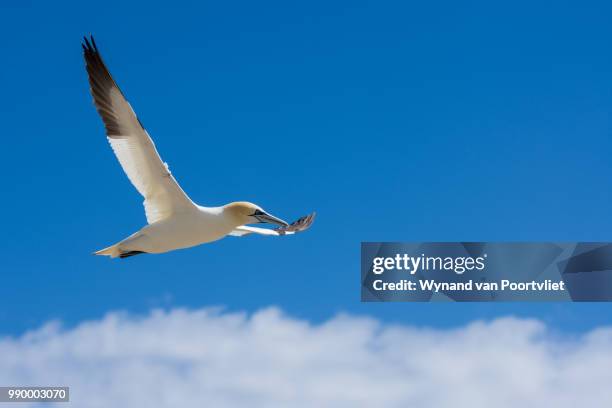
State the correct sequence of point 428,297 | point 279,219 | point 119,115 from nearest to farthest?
1. point 119,115
2. point 279,219
3. point 428,297

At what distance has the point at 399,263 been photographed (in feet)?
61.4

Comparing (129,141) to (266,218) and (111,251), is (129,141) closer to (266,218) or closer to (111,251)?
(111,251)

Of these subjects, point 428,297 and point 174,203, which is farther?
point 428,297

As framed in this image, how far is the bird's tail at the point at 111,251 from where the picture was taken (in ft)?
47.7

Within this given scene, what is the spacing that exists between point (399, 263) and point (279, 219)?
172 inches

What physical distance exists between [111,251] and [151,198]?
1145 millimetres

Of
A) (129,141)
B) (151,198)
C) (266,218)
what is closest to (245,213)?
(266,218)

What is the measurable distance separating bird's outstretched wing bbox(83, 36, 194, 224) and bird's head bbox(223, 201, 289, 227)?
0.68 metres

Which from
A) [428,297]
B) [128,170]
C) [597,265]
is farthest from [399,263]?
[128,170]

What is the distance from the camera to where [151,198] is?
14.2 meters

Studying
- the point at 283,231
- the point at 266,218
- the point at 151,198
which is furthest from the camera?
the point at 283,231

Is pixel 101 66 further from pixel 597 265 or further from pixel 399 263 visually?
pixel 597 265

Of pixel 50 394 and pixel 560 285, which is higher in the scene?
pixel 560 285

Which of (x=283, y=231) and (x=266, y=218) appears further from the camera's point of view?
(x=283, y=231)
